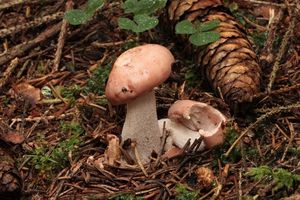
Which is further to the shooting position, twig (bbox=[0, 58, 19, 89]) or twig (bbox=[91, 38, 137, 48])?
twig (bbox=[91, 38, 137, 48])

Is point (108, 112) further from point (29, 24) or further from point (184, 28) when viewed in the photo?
point (29, 24)

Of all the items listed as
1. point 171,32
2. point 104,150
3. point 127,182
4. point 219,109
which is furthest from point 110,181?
point 171,32

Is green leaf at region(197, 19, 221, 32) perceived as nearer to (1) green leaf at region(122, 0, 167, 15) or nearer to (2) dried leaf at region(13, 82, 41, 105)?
(1) green leaf at region(122, 0, 167, 15)

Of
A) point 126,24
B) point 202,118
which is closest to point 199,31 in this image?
point 126,24

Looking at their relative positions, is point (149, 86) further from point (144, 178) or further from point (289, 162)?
point (289, 162)

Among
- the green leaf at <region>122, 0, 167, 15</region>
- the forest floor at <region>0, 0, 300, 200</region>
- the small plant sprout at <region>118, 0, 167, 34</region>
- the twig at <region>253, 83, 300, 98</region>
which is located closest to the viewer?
the forest floor at <region>0, 0, 300, 200</region>

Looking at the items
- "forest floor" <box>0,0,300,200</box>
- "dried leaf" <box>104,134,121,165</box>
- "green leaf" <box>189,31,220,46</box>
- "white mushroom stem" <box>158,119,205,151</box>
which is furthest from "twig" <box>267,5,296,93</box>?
"dried leaf" <box>104,134,121,165</box>
